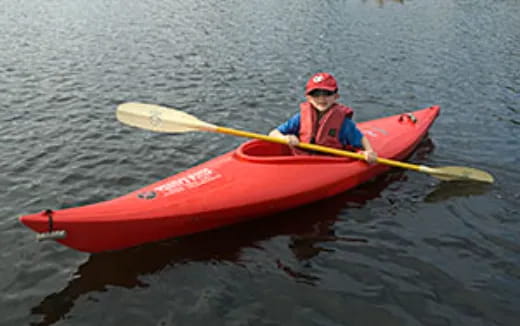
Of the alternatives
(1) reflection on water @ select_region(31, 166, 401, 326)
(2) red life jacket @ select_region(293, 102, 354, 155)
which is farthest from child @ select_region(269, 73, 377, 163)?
(1) reflection on water @ select_region(31, 166, 401, 326)

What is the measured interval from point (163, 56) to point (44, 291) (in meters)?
9.41

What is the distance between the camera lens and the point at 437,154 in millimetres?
7281

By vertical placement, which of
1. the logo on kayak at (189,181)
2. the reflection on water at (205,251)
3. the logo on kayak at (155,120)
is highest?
the logo on kayak at (155,120)

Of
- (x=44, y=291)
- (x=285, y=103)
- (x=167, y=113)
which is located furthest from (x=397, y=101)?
(x=44, y=291)

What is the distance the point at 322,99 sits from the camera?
5.53 meters

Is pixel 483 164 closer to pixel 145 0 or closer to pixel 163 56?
pixel 163 56

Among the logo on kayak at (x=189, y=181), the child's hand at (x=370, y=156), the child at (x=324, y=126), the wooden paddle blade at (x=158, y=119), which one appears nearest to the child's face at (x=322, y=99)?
the child at (x=324, y=126)

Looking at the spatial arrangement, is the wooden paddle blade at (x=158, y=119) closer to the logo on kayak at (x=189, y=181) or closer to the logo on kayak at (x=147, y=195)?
the logo on kayak at (x=189, y=181)

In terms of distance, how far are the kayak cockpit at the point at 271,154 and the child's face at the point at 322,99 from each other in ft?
2.03

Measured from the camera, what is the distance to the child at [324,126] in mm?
5543

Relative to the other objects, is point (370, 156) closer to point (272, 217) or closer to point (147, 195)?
point (272, 217)

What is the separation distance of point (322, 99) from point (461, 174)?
2239mm

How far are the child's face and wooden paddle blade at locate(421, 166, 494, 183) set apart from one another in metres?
1.76

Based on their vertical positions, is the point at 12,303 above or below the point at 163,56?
below
